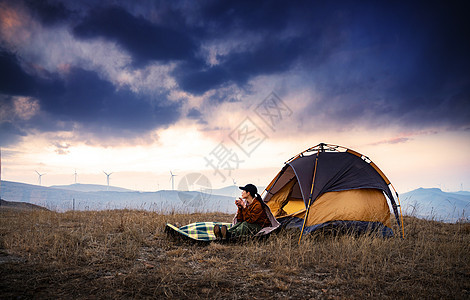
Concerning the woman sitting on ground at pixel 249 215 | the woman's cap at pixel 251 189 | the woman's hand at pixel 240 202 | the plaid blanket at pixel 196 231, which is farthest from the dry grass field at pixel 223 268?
the woman's cap at pixel 251 189

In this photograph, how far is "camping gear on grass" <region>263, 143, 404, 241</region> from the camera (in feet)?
24.0

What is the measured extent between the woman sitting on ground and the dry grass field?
34 centimetres

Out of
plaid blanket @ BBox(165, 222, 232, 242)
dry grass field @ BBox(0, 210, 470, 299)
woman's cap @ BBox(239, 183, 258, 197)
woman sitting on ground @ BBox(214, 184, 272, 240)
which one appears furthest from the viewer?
woman's cap @ BBox(239, 183, 258, 197)

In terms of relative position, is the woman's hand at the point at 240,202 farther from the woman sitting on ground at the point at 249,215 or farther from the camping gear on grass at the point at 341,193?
the camping gear on grass at the point at 341,193

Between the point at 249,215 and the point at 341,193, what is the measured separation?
8.27ft

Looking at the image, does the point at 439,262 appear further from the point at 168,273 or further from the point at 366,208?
the point at 168,273

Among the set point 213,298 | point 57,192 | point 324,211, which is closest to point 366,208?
point 324,211

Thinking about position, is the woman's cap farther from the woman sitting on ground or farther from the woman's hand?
the woman's hand

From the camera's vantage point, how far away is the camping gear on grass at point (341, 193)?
730 centimetres

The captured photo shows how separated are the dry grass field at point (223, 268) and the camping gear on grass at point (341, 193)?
61 cm

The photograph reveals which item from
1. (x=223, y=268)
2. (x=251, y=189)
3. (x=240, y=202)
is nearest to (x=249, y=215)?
(x=240, y=202)

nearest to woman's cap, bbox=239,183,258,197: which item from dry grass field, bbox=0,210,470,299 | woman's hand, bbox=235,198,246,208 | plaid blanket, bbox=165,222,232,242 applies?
→ woman's hand, bbox=235,198,246,208

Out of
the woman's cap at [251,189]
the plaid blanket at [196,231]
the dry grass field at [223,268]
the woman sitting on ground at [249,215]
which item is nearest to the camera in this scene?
the dry grass field at [223,268]

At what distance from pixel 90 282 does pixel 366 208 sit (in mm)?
6571
